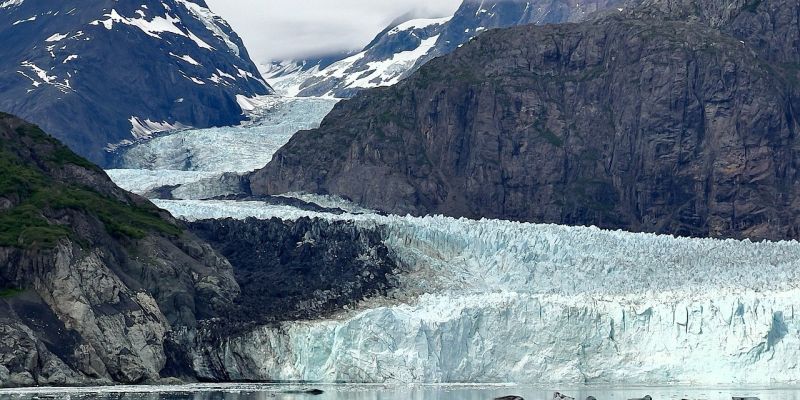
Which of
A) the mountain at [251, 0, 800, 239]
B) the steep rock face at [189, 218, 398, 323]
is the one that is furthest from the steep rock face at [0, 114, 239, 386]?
the mountain at [251, 0, 800, 239]

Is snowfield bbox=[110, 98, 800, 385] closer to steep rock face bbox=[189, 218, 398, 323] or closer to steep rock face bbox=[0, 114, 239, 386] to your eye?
steep rock face bbox=[189, 218, 398, 323]

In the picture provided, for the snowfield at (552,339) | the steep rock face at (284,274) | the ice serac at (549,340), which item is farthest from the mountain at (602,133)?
the ice serac at (549,340)

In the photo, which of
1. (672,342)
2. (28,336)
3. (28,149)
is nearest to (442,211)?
(28,149)

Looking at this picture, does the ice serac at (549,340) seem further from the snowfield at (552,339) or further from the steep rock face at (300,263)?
the steep rock face at (300,263)

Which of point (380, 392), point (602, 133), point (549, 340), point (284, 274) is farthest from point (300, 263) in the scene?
point (602, 133)

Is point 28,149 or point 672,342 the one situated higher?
point 28,149

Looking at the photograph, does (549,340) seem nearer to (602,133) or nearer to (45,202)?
(45,202)

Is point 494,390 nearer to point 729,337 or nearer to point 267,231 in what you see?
point 729,337
